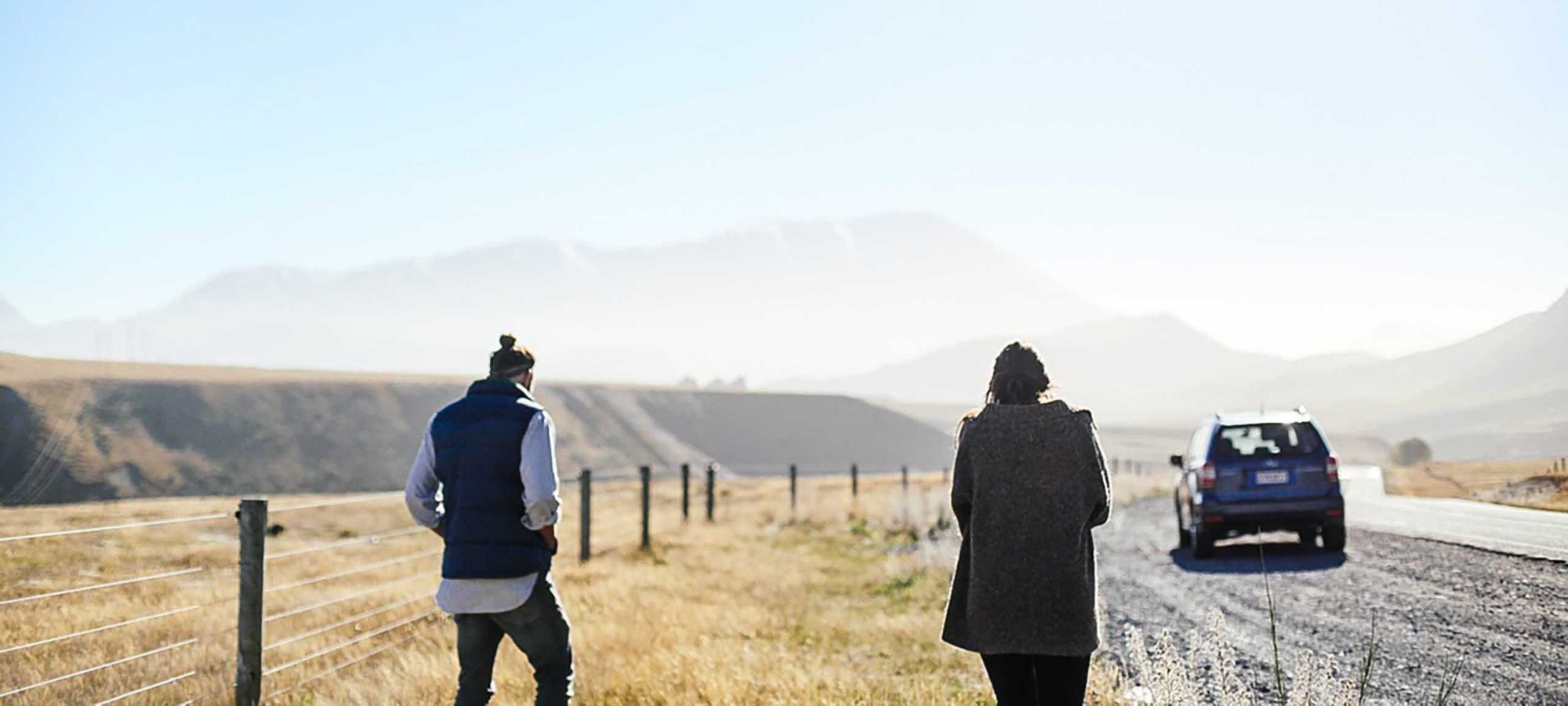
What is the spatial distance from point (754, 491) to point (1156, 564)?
2818cm

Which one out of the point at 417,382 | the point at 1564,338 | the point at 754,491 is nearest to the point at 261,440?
the point at 417,382

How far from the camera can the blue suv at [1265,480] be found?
1485 cm

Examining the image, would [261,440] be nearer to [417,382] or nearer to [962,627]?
[417,382]

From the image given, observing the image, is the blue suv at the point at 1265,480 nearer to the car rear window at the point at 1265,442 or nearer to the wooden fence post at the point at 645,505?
the car rear window at the point at 1265,442

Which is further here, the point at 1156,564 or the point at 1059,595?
the point at 1156,564

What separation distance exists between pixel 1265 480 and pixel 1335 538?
1112 mm

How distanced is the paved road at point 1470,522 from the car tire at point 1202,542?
8.81 ft

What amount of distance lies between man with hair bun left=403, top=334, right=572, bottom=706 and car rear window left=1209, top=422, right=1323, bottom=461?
472 inches

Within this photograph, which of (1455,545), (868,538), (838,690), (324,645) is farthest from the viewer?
(868,538)

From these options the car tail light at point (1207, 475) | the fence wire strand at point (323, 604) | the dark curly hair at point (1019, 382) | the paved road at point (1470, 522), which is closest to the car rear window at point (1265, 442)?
the car tail light at point (1207, 475)

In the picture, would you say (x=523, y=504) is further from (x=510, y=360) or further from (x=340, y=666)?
(x=340, y=666)

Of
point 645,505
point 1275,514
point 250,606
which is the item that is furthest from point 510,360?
point 645,505

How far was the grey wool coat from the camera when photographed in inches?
167

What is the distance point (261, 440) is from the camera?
316 ft
